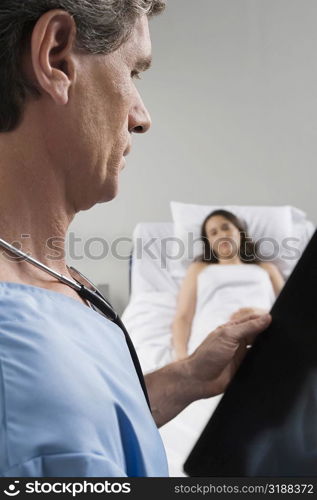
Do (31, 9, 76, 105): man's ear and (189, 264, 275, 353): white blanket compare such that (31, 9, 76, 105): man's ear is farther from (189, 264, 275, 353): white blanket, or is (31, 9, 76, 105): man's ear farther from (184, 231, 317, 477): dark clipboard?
(189, 264, 275, 353): white blanket

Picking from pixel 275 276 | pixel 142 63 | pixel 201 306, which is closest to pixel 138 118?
pixel 142 63

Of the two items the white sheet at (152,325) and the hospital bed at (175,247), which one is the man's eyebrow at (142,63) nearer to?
the white sheet at (152,325)

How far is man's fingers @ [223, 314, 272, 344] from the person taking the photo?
2.57 feet

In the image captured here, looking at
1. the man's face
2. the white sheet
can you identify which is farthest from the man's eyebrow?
the white sheet

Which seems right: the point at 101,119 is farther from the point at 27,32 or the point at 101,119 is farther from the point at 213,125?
the point at 213,125

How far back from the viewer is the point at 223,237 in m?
2.71

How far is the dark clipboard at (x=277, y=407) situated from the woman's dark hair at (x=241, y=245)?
6.53 feet

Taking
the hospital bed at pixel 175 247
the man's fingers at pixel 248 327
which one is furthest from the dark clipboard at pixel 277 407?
the hospital bed at pixel 175 247

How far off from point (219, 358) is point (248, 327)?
3.0 inches

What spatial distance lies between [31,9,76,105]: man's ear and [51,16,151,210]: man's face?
0.01 meters

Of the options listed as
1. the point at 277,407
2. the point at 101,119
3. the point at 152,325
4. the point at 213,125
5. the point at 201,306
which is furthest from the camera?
the point at 213,125

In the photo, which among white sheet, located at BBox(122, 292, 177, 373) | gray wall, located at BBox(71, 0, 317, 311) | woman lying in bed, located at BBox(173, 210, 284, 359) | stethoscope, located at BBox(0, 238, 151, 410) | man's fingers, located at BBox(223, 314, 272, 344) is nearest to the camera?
stethoscope, located at BBox(0, 238, 151, 410)

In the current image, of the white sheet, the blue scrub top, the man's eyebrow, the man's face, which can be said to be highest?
the man's eyebrow

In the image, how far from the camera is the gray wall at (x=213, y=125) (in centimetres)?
291
